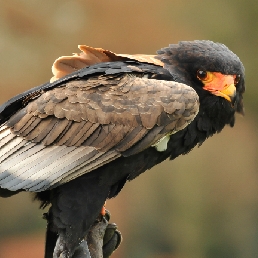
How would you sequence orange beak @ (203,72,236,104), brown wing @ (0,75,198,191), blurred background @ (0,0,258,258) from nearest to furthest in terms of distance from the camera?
1. brown wing @ (0,75,198,191)
2. orange beak @ (203,72,236,104)
3. blurred background @ (0,0,258,258)

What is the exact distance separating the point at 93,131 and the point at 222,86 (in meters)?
0.73

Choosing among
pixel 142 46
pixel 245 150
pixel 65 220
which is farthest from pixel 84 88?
pixel 245 150

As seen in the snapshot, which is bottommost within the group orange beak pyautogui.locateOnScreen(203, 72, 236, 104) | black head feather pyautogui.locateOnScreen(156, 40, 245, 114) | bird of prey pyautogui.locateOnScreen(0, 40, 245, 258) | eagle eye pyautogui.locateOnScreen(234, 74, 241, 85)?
bird of prey pyautogui.locateOnScreen(0, 40, 245, 258)

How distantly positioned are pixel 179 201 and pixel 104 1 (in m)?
2.18

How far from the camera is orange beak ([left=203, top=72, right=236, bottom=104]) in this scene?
3.13m

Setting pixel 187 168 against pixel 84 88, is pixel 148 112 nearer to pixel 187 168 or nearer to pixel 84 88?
pixel 84 88

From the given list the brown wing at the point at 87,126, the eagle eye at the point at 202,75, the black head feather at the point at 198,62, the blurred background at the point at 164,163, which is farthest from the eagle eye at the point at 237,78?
the blurred background at the point at 164,163

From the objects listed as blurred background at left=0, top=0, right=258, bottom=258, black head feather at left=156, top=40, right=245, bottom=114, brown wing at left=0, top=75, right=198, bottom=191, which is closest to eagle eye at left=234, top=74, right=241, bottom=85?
black head feather at left=156, top=40, right=245, bottom=114

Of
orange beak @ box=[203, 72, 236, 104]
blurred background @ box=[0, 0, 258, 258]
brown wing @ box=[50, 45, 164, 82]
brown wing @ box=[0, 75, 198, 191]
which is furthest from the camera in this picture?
blurred background @ box=[0, 0, 258, 258]

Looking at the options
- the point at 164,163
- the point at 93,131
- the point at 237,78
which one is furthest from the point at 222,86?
the point at 164,163

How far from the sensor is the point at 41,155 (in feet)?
9.64

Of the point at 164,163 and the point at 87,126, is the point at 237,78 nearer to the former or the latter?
the point at 87,126

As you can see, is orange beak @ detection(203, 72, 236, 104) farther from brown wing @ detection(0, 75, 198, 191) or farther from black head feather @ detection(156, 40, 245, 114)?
brown wing @ detection(0, 75, 198, 191)

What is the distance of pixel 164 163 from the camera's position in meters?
6.12
